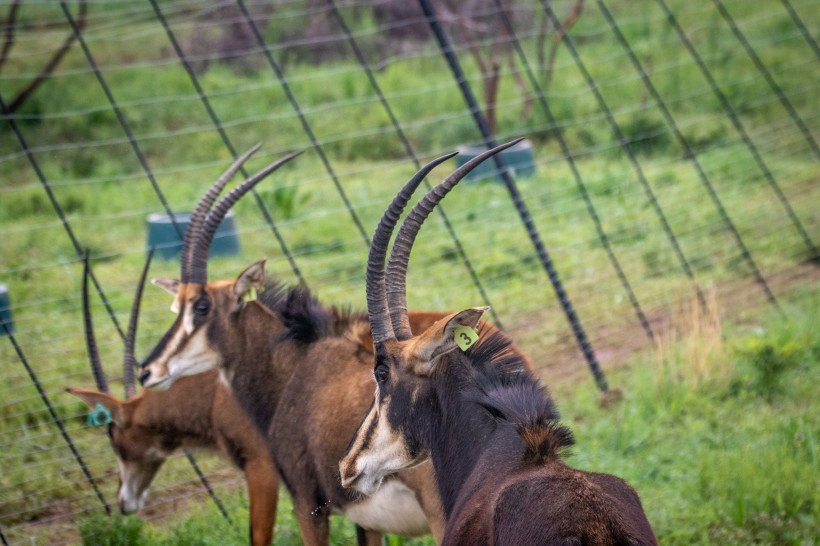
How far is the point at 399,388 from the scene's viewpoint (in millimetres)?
3912

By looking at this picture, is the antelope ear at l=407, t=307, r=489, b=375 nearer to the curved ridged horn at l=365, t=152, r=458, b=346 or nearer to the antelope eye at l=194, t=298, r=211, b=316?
the curved ridged horn at l=365, t=152, r=458, b=346

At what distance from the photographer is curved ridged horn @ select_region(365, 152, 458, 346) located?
4.01 meters

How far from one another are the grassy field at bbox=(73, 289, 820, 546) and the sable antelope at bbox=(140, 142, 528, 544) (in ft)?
2.48

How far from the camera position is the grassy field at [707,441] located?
5203mm

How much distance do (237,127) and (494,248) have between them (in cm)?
523

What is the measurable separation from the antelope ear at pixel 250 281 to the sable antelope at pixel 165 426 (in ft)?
1.66

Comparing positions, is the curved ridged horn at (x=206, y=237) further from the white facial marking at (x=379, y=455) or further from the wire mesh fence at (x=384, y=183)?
the white facial marking at (x=379, y=455)

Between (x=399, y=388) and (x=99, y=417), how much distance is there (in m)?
2.30

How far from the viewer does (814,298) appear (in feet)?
27.5

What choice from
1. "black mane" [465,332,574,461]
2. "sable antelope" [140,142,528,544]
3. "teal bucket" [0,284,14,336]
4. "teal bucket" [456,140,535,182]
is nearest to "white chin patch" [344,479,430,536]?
"sable antelope" [140,142,528,544]

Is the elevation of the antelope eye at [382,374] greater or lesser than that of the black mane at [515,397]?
greater

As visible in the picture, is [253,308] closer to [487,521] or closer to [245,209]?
[487,521]

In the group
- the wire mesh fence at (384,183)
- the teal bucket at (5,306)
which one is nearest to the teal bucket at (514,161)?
the wire mesh fence at (384,183)

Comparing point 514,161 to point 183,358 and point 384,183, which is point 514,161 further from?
point 183,358
